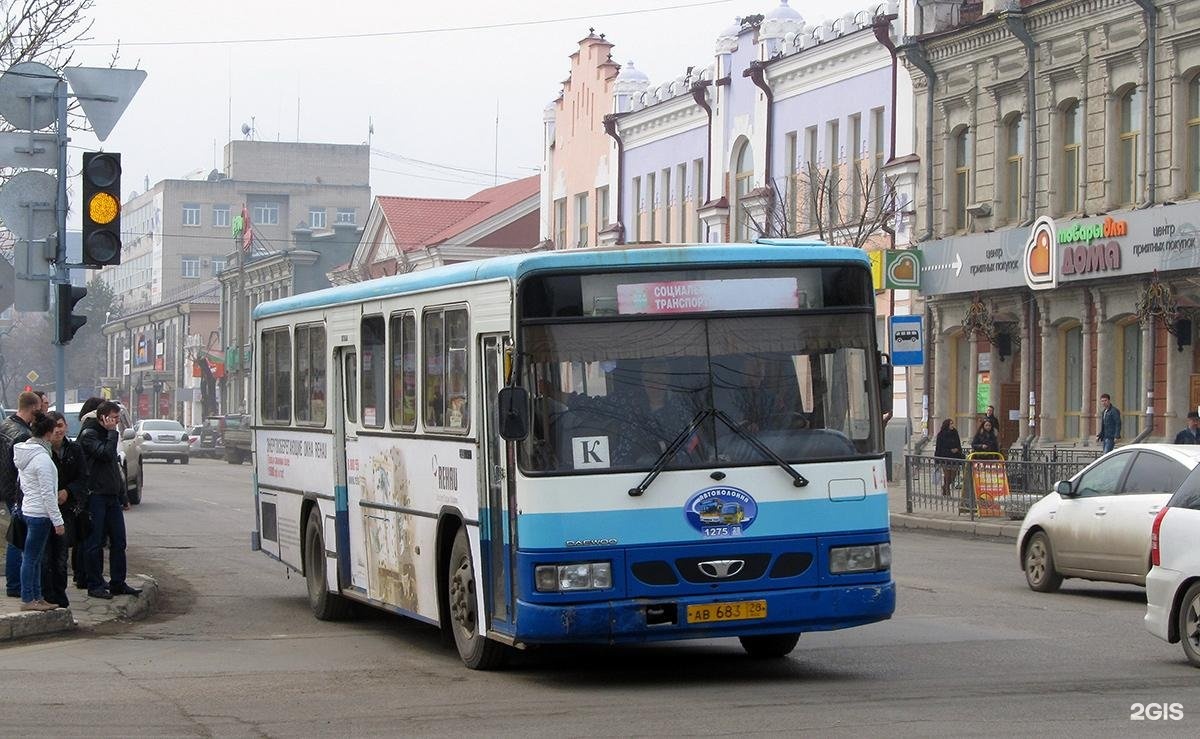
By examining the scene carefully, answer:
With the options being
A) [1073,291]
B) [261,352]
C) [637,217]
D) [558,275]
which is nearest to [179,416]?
[637,217]

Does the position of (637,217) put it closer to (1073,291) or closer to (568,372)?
(1073,291)

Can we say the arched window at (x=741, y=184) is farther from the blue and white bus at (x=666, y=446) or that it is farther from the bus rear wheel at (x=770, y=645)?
the blue and white bus at (x=666, y=446)

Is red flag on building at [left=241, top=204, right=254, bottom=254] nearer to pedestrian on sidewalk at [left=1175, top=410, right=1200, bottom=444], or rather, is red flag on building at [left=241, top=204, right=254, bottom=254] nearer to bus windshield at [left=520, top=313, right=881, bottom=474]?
pedestrian on sidewalk at [left=1175, top=410, right=1200, bottom=444]

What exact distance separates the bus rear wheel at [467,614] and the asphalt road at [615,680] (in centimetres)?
12

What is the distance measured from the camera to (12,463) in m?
15.4

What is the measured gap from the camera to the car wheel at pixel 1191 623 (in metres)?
12.2

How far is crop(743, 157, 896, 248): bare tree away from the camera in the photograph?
42.0 metres

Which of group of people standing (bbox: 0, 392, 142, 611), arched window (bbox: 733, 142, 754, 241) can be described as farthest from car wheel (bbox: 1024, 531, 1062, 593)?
arched window (bbox: 733, 142, 754, 241)

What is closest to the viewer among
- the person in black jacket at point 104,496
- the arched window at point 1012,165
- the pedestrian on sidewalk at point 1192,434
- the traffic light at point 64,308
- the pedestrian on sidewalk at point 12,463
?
the pedestrian on sidewalk at point 12,463

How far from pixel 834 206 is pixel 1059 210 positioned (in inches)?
253

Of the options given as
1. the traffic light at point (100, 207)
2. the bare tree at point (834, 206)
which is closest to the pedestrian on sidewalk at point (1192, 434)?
the bare tree at point (834, 206)

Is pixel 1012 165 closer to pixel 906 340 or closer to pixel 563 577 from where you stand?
pixel 906 340

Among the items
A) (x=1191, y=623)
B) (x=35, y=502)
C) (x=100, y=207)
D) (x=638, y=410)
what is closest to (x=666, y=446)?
(x=638, y=410)

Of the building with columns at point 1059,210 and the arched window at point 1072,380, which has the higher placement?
the building with columns at point 1059,210
